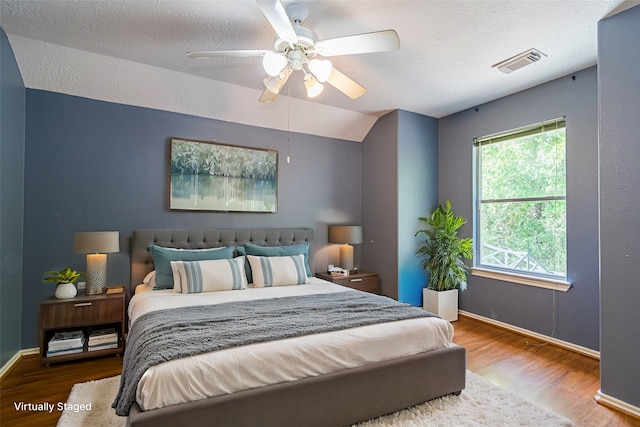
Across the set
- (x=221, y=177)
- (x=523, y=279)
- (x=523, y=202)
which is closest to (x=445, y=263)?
(x=523, y=279)

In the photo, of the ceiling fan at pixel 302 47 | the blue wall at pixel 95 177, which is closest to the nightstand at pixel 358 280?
the blue wall at pixel 95 177

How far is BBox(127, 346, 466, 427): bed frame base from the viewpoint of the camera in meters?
1.58

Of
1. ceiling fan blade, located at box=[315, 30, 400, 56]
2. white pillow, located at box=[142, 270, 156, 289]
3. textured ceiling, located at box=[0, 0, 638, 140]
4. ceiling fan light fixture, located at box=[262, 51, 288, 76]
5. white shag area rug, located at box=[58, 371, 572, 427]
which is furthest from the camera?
white pillow, located at box=[142, 270, 156, 289]

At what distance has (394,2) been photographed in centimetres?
221

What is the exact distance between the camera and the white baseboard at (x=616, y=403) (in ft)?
7.20

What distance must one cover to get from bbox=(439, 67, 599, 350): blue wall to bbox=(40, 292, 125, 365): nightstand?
416cm

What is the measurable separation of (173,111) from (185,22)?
1.43m

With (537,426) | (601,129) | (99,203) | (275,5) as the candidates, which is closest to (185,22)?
(275,5)

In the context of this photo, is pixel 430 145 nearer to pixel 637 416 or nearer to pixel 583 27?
pixel 583 27

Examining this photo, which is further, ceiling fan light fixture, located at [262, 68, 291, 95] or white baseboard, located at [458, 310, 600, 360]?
white baseboard, located at [458, 310, 600, 360]

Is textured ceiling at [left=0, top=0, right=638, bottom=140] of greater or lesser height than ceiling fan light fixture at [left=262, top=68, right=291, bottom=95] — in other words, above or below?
above

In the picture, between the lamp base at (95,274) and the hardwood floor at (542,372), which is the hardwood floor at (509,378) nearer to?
the hardwood floor at (542,372)

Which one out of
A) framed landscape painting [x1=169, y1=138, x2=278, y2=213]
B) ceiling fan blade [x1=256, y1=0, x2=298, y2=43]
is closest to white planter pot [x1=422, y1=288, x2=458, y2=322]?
framed landscape painting [x1=169, y1=138, x2=278, y2=213]

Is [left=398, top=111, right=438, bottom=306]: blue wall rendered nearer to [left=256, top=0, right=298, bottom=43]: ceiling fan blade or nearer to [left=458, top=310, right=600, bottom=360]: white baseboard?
[left=458, top=310, right=600, bottom=360]: white baseboard
